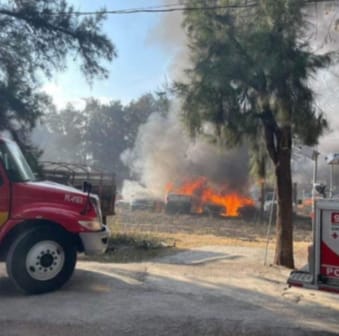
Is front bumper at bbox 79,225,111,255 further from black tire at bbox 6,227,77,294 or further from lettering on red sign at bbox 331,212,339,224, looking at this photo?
lettering on red sign at bbox 331,212,339,224

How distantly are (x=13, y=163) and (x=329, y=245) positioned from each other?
14.4 ft

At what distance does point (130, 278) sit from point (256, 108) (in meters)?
4.53

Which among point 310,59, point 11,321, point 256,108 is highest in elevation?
point 310,59

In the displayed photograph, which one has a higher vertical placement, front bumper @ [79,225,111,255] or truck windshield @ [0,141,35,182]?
truck windshield @ [0,141,35,182]

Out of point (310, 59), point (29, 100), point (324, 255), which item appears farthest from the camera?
point (29, 100)

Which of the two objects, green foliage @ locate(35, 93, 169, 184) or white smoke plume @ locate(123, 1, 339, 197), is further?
green foliage @ locate(35, 93, 169, 184)

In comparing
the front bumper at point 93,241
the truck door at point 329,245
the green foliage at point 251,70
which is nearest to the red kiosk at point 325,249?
the truck door at point 329,245

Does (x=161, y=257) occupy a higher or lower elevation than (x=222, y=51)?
lower

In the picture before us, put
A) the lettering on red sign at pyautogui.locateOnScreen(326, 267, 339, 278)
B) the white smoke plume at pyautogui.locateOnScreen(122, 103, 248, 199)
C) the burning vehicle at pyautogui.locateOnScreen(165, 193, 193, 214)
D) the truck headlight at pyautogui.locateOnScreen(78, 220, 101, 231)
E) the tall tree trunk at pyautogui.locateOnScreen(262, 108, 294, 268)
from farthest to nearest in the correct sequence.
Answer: the white smoke plume at pyautogui.locateOnScreen(122, 103, 248, 199), the burning vehicle at pyautogui.locateOnScreen(165, 193, 193, 214), the tall tree trunk at pyautogui.locateOnScreen(262, 108, 294, 268), the truck headlight at pyautogui.locateOnScreen(78, 220, 101, 231), the lettering on red sign at pyautogui.locateOnScreen(326, 267, 339, 278)

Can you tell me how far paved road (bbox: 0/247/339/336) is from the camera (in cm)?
528

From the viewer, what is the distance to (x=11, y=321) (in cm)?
535

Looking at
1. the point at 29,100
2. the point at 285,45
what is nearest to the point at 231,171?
the point at 29,100

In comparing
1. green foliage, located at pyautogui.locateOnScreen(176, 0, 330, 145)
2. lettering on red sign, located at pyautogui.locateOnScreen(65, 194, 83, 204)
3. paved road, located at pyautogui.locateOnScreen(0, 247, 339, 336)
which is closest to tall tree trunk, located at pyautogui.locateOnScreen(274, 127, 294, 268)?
green foliage, located at pyautogui.locateOnScreen(176, 0, 330, 145)

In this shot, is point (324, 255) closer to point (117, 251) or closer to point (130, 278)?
point (130, 278)
